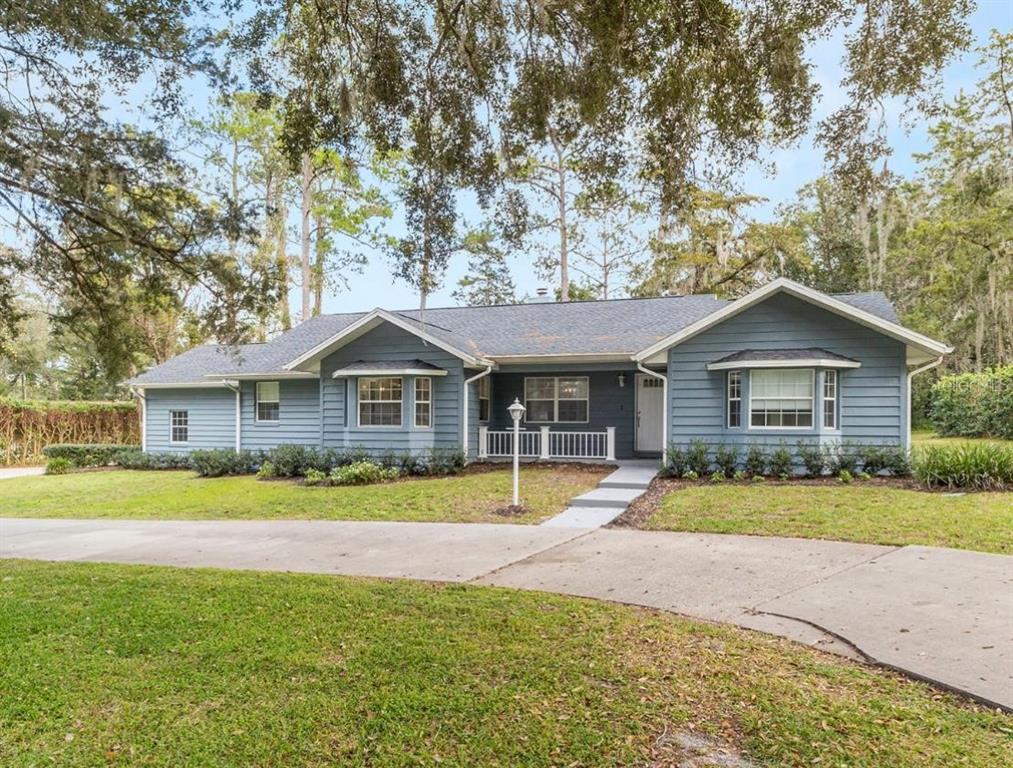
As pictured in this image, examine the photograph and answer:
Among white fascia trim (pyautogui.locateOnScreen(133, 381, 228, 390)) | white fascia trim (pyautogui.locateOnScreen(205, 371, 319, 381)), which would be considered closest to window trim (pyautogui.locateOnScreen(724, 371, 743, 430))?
white fascia trim (pyautogui.locateOnScreen(205, 371, 319, 381))

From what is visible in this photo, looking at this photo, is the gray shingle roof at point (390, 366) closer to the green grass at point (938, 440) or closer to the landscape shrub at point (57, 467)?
the landscape shrub at point (57, 467)

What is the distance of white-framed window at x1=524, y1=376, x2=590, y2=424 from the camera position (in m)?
16.3

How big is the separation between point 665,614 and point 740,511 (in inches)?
198

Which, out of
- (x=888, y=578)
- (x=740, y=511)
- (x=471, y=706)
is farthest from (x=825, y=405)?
(x=471, y=706)

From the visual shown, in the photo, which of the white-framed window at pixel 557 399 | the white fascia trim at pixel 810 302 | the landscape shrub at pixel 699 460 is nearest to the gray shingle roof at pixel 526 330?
the white fascia trim at pixel 810 302

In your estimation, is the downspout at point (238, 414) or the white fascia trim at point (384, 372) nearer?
the white fascia trim at point (384, 372)

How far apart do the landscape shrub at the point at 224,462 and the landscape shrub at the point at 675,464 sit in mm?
10400

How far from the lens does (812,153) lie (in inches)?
205

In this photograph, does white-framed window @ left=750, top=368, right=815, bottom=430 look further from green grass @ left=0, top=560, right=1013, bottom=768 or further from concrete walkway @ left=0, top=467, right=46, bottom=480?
concrete walkway @ left=0, top=467, right=46, bottom=480

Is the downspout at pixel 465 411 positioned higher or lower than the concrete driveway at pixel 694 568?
higher

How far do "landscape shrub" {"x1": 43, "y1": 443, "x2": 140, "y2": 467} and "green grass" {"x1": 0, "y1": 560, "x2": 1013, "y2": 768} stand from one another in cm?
1685

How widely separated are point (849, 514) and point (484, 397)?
9215 mm

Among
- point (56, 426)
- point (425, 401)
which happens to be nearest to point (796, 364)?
point (425, 401)

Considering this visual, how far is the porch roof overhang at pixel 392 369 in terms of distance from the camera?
1495 centimetres
